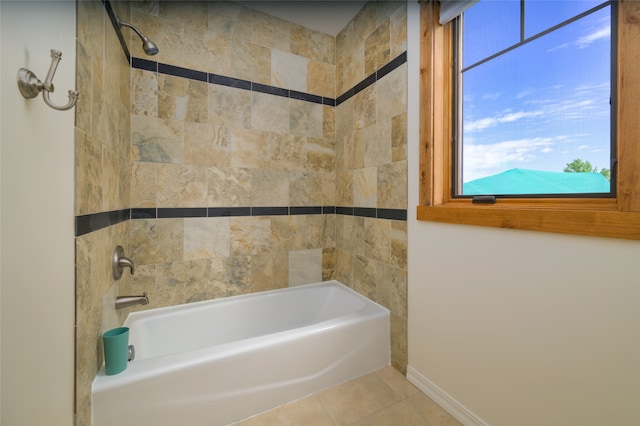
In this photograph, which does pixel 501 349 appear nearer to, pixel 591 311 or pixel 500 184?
pixel 591 311

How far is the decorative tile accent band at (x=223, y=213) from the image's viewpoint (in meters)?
1.16

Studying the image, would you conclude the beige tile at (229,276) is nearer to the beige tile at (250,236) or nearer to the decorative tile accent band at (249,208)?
the beige tile at (250,236)

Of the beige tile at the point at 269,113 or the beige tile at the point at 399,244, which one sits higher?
the beige tile at the point at 269,113

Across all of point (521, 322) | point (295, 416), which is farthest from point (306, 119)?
point (295, 416)

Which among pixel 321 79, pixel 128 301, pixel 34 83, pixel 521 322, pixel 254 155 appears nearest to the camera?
pixel 34 83

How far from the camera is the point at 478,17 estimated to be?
1320 mm

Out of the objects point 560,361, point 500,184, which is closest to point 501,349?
point 560,361

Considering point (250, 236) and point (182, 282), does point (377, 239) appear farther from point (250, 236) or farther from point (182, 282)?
point (182, 282)

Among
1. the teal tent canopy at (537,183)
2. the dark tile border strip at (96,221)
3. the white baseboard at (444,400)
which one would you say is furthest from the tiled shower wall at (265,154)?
the teal tent canopy at (537,183)

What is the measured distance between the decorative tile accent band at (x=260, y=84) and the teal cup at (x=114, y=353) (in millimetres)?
1602

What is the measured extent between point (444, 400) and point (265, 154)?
1937mm

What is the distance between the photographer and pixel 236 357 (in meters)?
1.26

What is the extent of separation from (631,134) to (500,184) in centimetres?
47

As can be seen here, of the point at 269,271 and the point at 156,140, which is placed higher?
the point at 156,140
